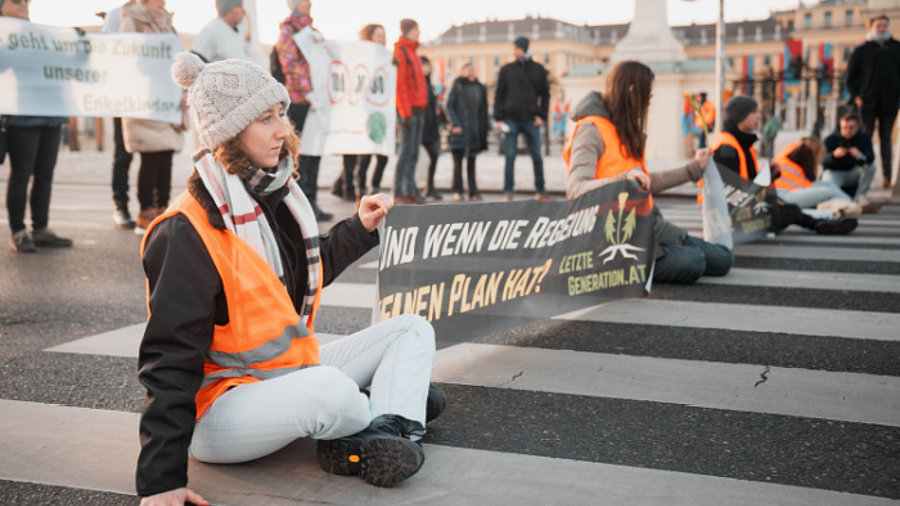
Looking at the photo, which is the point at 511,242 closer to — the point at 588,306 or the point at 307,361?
the point at 588,306

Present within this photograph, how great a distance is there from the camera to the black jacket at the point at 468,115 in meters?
11.9

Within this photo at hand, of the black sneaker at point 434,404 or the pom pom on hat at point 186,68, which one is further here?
the black sneaker at point 434,404

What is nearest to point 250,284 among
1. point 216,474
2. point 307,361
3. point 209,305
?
point 209,305

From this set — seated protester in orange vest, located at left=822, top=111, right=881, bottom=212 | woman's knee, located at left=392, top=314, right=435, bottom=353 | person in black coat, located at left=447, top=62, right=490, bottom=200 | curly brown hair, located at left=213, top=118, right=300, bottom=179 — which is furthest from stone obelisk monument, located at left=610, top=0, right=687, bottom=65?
curly brown hair, located at left=213, top=118, right=300, bottom=179

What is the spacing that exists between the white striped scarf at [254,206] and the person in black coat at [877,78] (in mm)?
10500

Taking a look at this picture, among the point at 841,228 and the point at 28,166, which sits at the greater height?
the point at 28,166

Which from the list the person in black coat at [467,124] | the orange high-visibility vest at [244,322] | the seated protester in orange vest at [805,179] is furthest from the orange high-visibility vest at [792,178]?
the orange high-visibility vest at [244,322]

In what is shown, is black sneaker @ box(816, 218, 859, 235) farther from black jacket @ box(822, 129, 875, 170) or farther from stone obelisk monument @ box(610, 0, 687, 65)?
stone obelisk monument @ box(610, 0, 687, 65)

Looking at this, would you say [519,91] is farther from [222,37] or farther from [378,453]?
[378,453]

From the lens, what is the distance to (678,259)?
220 inches

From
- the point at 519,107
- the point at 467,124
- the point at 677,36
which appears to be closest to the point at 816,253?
the point at 519,107

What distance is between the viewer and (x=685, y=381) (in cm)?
350

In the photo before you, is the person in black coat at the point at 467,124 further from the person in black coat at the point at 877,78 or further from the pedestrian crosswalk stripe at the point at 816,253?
the pedestrian crosswalk stripe at the point at 816,253

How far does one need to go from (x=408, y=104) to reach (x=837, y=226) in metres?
4.76
